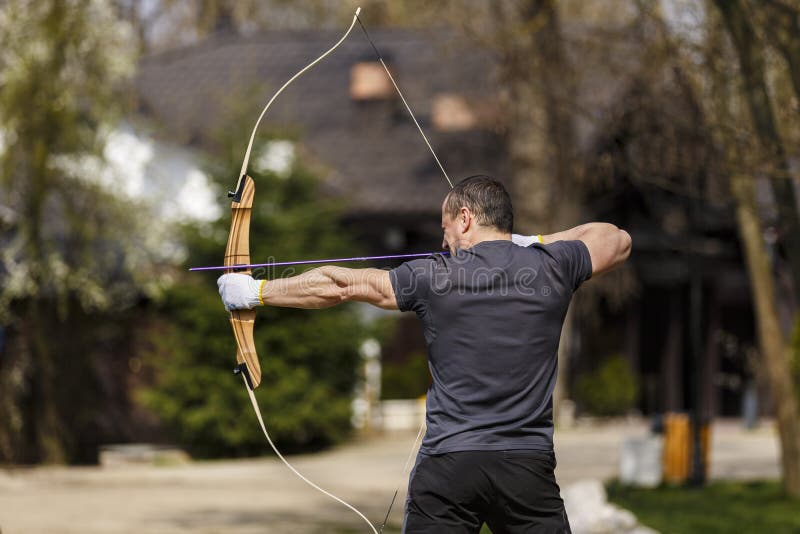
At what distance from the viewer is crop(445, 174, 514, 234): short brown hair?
4367 mm

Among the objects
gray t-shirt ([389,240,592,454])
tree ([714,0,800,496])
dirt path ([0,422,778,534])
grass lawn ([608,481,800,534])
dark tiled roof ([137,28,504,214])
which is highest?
dark tiled roof ([137,28,504,214])

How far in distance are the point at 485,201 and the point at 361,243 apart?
18.1 meters

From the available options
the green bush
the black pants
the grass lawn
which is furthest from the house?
the black pants

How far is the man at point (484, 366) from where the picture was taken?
4273mm

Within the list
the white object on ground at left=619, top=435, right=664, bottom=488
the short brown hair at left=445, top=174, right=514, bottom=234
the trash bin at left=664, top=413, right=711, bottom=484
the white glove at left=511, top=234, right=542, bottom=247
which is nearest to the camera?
the short brown hair at left=445, top=174, right=514, bottom=234

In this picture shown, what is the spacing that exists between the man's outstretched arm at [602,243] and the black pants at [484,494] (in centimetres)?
75

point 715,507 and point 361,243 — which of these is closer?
point 715,507

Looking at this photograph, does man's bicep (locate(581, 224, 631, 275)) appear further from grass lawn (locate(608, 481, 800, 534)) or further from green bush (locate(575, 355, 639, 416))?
green bush (locate(575, 355, 639, 416))

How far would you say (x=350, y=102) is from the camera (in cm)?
2491

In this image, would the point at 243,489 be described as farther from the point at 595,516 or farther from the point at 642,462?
the point at 595,516

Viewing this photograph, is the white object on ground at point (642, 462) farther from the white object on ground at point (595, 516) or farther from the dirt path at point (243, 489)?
the white object on ground at point (595, 516)

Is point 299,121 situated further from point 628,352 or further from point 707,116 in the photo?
point 707,116

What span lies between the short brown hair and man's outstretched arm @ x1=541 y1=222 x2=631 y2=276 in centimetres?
42

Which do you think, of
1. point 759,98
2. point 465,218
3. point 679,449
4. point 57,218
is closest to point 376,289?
point 465,218
